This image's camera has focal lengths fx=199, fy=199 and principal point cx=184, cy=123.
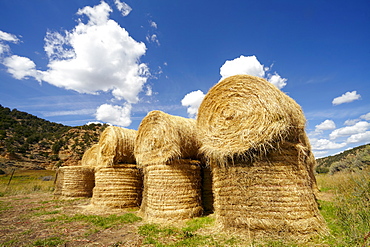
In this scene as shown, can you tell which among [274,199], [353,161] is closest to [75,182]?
[274,199]

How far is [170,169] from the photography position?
5.83 metres

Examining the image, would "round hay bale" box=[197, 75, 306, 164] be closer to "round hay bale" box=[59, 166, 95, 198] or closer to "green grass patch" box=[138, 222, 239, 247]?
"green grass patch" box=[138, 222, 239, 247]

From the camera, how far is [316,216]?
12.5 feet

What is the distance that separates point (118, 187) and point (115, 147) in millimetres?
1554

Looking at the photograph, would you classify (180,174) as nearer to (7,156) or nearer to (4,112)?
(7,156)

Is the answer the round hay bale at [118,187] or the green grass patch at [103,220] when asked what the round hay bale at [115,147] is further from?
the green grass patch at [103,220]

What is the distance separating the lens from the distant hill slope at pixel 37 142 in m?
34.7

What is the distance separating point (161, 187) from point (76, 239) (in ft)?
7.50

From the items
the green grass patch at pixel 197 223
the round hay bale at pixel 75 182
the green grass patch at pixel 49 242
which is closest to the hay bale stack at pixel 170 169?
the green grass patch at pixel 197 223

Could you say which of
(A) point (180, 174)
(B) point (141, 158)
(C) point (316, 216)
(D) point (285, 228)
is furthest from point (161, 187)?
(C) point (316, 216)

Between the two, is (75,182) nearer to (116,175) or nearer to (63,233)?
(116,175)

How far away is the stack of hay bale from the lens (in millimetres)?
7590

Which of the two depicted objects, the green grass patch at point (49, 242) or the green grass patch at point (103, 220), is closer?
the green grass patch at point (49, 242)

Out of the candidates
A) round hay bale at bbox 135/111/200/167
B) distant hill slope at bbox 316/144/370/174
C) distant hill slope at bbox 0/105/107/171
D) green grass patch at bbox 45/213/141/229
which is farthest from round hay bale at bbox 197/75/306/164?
distant hill slope at bbox 0/105/107/171
